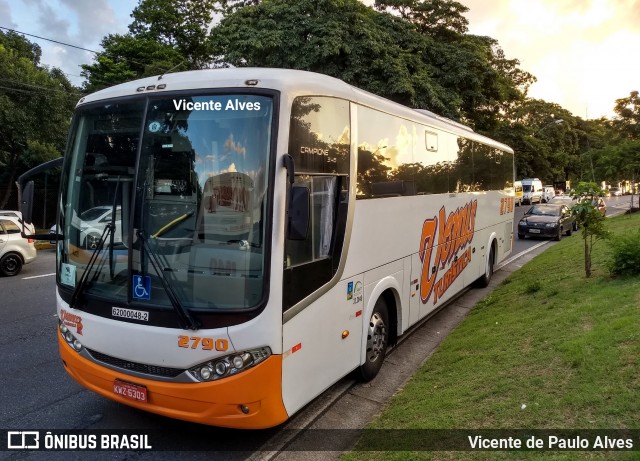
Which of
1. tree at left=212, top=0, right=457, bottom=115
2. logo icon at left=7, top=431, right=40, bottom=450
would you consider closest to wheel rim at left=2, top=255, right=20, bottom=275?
logo icon at left=7, top=431, right=40, bottom=450

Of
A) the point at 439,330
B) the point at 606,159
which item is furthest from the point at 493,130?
the point at 439,330

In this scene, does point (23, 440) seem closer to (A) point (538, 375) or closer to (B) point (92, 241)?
(B) point (92, 241)

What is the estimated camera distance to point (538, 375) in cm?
466

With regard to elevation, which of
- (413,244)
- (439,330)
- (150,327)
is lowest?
(439,330)

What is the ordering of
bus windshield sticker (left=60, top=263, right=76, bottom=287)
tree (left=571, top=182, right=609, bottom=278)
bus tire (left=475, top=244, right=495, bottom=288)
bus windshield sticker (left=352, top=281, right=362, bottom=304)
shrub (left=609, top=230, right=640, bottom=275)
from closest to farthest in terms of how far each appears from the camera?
bus windshield sticker (left=60, top=263, right=76, bottom=287) < bus windshield sticker (left=352, top=281, right=362, bottom=304) < shrub (left=609, top=230, right=640, bottom=275) < tree (left=571, top=182, right=609, bottom=278) < bus tire (left=475, top=244, right=495, bottom=288)

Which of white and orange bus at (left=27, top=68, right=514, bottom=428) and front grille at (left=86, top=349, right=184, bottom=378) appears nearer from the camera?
white and orange bus at (left=27, top=68, right=514, bottom=428)

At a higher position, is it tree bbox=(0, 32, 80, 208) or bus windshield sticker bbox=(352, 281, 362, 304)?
tree bbox=(0, 32, 80, 208)

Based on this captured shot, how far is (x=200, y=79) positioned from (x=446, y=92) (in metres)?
21.6

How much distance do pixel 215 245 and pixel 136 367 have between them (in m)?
1.24

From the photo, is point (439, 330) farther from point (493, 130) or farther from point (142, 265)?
point (493, 130)

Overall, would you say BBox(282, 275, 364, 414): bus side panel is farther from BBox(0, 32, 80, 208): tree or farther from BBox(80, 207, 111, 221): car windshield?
BBox(0, 32, 80, 208): tree

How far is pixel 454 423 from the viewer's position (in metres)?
4.08

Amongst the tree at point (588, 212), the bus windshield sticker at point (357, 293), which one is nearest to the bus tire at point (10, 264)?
the bus windshield sticker at point (357, 293)

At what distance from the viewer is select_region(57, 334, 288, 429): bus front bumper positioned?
3584 millimetres
